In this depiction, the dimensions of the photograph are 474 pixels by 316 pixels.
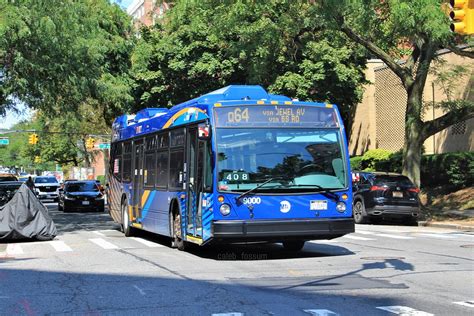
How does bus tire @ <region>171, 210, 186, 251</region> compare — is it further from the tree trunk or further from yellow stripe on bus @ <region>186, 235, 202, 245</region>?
the tree trunk

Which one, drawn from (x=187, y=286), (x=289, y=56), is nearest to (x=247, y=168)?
(x=187, y=286)

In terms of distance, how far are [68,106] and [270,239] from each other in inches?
510

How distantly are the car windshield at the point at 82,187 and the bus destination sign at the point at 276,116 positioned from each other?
74.7ft

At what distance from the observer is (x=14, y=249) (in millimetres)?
15133

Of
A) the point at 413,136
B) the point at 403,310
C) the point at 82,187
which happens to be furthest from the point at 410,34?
the point at 82,187

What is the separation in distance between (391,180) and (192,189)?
11.5 meters

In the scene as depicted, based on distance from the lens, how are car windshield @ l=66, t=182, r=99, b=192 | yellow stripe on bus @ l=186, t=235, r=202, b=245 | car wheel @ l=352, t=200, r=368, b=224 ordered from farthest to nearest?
car windshield @ l=66, t=182, r=99, b=192
car wheel @ l=352, t=200, r=368, b=224
yellow stripe on bus @ l=186, t=235, r=202, b=245

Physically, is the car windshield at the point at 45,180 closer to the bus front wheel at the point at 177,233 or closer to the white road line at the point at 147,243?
the white road line at the point at 147,243

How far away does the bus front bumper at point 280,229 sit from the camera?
37.8ft

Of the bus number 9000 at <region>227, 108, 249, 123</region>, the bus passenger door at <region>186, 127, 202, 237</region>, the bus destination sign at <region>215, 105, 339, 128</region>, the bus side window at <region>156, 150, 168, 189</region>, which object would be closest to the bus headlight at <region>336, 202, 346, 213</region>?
the bus destination sign at <region>215, 105, 339, 128</region>

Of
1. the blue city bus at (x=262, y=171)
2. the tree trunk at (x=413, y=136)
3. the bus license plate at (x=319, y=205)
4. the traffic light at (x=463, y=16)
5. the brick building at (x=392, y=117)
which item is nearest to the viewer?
the traffic light at (x=463, y=16)

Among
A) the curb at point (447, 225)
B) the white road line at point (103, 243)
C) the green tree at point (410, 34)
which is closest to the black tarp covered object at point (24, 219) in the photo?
the white road line at point (103, 243)

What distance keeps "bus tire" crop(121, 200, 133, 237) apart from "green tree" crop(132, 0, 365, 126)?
10387 mm

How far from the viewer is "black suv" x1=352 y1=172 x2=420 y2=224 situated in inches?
866
